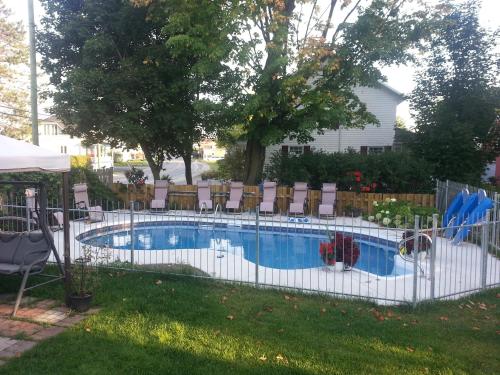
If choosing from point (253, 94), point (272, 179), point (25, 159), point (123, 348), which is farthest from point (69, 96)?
point (123, 348)

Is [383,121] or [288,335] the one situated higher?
[383,121]

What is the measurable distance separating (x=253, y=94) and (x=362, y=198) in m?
5.03

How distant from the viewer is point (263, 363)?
13.7ft

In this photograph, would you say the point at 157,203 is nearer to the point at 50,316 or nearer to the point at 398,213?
the point at 398,213

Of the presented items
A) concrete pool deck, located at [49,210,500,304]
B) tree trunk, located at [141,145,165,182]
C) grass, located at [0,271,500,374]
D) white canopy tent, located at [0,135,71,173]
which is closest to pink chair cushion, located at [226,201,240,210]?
tree trunk, located at [141,145,165,182]

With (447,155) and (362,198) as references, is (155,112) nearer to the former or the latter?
(362,198)

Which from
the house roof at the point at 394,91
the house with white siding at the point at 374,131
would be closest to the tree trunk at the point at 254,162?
the house with white siding at the point at 374,131

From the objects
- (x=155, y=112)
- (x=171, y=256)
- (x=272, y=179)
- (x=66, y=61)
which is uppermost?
(x=66, y=61)

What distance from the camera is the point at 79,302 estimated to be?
5.49 metres

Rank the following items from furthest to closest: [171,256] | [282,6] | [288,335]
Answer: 1. [282,6]
2. [171,256]
3. [288,335]

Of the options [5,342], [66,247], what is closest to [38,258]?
[66,247]

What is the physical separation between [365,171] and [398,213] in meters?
3.34

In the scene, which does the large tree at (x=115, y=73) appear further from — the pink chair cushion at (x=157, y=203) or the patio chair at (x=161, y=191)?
the pink chair cushion at (x=157, y=203)

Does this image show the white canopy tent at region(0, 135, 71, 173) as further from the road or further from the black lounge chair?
the road
